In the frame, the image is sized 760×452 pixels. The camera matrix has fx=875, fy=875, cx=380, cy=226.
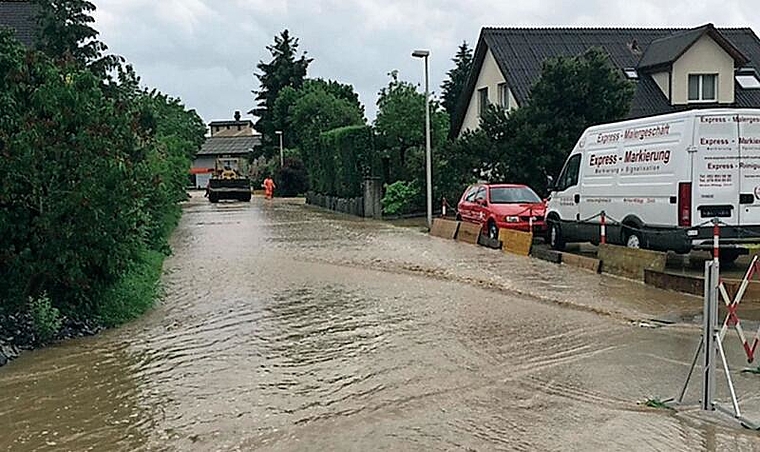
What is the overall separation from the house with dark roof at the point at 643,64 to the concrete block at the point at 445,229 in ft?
27.0

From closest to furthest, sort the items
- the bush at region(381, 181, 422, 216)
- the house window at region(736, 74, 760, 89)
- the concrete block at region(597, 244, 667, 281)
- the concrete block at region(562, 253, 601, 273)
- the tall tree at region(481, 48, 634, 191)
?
the concrete block at region(597, 244, 667, 281) < the concrete block at region(562, 253, 601, 273) < the tall tree at region(481, 48, 634, 191) < the bush at region(381, 181, 422, 216) < the house window at region(736, 74, 760, 89)

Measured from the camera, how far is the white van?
14406 millimetres

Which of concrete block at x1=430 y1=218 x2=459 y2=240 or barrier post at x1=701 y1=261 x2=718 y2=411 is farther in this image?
concrete block at x1=430 y1=218 x2=459 y2=240

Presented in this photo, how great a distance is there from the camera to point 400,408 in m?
7.44

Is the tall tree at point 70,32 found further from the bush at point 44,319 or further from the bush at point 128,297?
the bush at point 44,319

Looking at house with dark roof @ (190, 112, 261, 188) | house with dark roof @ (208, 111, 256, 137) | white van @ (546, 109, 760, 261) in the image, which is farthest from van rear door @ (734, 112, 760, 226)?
house with dark roof @ (208, 111, 256, 137)

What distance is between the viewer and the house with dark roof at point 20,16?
1264 inches

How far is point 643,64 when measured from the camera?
35156 millimetres

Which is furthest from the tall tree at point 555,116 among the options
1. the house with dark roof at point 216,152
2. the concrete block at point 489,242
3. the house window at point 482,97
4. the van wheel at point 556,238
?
the house with dark roof at point 216,152

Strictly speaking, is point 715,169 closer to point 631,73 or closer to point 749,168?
point 749,168

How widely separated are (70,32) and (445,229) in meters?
12.7

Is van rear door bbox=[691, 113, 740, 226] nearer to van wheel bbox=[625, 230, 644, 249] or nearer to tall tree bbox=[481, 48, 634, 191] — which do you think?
van wheel bbox=[625, 230, 644, 249]

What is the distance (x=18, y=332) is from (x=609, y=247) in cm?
1035

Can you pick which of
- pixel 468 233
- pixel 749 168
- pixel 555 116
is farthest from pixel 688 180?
pixel 555 116
